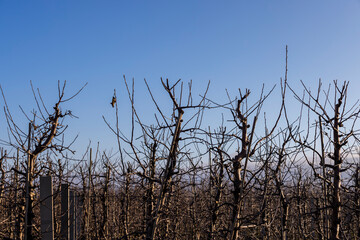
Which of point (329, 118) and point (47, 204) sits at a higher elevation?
point (329, 118)

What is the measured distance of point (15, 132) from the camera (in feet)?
18.2

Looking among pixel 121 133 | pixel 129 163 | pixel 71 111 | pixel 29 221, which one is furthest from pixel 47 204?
pixel 129 163

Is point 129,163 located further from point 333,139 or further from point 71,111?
point 333,139

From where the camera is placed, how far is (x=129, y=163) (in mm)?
12109

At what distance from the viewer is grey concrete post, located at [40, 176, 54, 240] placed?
16.3 feet

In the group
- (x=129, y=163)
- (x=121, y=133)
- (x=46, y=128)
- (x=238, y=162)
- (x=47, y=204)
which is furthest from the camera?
(x=129, y=163)

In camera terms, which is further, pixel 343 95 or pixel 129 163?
pixel 129 163

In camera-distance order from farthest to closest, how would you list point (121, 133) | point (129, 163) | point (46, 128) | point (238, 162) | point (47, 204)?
1. point (129, 163)
2. point (46, 128)
3. point (47, 204)
4. point (238, 162)
5. point (121, 133)

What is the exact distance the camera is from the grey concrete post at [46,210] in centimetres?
496

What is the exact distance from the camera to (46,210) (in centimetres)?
505

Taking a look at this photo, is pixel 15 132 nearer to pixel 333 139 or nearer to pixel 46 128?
pixel 46 128

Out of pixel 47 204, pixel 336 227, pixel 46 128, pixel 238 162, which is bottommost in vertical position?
pixel 336 227

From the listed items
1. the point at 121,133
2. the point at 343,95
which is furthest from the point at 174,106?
the point at 343,95

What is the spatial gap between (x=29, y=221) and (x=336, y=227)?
4807 mm
